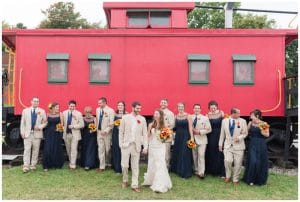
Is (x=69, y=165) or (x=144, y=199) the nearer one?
(x=144, y=199)

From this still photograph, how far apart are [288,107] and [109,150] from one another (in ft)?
14.8

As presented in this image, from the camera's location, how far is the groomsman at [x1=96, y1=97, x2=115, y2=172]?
29.0 feet

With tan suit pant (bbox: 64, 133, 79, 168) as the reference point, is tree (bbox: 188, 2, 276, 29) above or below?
above

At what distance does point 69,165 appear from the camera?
9.35 metres

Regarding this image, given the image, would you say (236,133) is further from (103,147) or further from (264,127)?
(103,147)

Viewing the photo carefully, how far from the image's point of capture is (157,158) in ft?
24.0

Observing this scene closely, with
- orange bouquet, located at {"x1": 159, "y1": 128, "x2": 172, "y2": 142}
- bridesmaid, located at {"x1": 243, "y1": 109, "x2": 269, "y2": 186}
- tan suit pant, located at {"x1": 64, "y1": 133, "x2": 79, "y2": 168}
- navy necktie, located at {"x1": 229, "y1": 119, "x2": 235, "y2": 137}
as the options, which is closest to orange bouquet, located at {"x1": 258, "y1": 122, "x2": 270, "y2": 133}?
bridesmaid, located at {"x1": 243, "y1": 109, "x2": 269, "y2": 186}

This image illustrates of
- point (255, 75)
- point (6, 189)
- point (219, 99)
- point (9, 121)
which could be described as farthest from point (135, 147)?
point (9, 121)

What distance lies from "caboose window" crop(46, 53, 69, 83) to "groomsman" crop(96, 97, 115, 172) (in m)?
1.72

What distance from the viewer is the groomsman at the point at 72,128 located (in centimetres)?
893

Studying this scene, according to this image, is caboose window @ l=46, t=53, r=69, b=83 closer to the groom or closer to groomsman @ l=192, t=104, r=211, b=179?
the groom

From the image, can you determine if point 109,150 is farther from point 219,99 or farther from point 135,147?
point 219,99

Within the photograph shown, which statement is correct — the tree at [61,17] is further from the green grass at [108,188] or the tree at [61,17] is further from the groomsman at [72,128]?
the green grass at [108,188]

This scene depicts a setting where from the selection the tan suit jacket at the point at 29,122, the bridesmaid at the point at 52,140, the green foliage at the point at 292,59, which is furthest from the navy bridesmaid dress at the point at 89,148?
the green foliage at the point at 292,59
